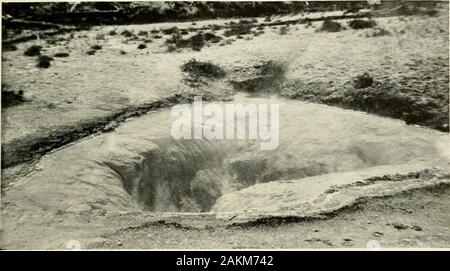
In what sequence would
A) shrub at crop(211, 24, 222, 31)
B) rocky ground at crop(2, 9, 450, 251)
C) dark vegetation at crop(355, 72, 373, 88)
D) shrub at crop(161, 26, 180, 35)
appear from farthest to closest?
shrub at crop(161, 26, 180, 35) < shrub at crop(211, 24, 222, 31) < dark vegetation at crop(355, 72, 373, 88) < rocky ground at crop(2, 9, 450, 251)

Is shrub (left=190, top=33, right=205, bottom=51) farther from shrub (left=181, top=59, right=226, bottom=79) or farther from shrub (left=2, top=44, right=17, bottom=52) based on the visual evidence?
shrub (left=2, top=44, right=17, bottom=52)

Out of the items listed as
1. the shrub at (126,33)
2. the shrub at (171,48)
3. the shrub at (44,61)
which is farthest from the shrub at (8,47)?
the shrub at (171,48)

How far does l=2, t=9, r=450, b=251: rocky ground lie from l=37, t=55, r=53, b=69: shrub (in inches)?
1.1

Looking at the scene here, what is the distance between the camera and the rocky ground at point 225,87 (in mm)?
8891

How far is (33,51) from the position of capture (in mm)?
12547

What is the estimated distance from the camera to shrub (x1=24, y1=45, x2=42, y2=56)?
12227mm

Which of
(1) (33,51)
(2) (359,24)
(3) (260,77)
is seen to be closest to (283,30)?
(3) (260,77)

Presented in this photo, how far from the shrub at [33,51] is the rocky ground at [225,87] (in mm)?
51

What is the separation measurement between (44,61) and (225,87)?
16.8 feet

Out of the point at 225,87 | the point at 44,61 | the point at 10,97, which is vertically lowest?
the point at 225,87

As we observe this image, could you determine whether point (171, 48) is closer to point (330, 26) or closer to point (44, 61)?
point (44, 61)

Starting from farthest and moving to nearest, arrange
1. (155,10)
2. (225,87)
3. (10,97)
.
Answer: (155,10), (225,87), (10,97)

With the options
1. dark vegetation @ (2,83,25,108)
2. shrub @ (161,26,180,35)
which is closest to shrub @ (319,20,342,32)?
shrub @ (161,26,180,35)
